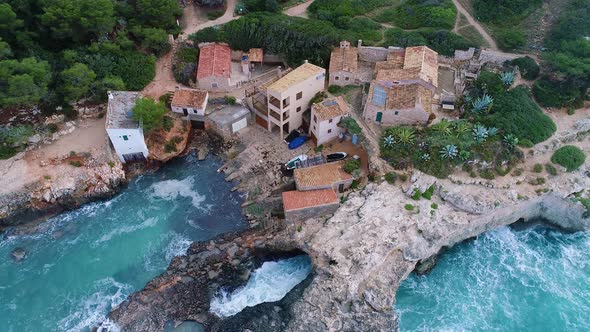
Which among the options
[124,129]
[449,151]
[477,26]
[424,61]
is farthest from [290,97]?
[477,26]

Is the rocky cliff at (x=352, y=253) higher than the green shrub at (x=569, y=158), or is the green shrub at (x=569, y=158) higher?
the green shrub at (x=569, y=158)

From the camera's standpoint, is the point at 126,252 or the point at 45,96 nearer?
the point at 126,252

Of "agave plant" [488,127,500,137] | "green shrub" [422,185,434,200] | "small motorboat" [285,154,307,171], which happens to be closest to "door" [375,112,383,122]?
"small motorboat" [285,154,307,171]

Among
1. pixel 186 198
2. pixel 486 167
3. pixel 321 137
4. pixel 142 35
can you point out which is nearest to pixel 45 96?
pixel 142 35

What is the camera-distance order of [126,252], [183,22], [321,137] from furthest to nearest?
[183,22], [321,137], [126,252]

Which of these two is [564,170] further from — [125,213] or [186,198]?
[125,213]

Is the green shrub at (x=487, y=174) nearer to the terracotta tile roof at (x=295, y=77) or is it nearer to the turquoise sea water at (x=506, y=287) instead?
the turquoise sea water at (x=506, y=287)


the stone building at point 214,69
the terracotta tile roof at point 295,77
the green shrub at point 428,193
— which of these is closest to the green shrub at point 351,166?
the green shrub at point 428,193
